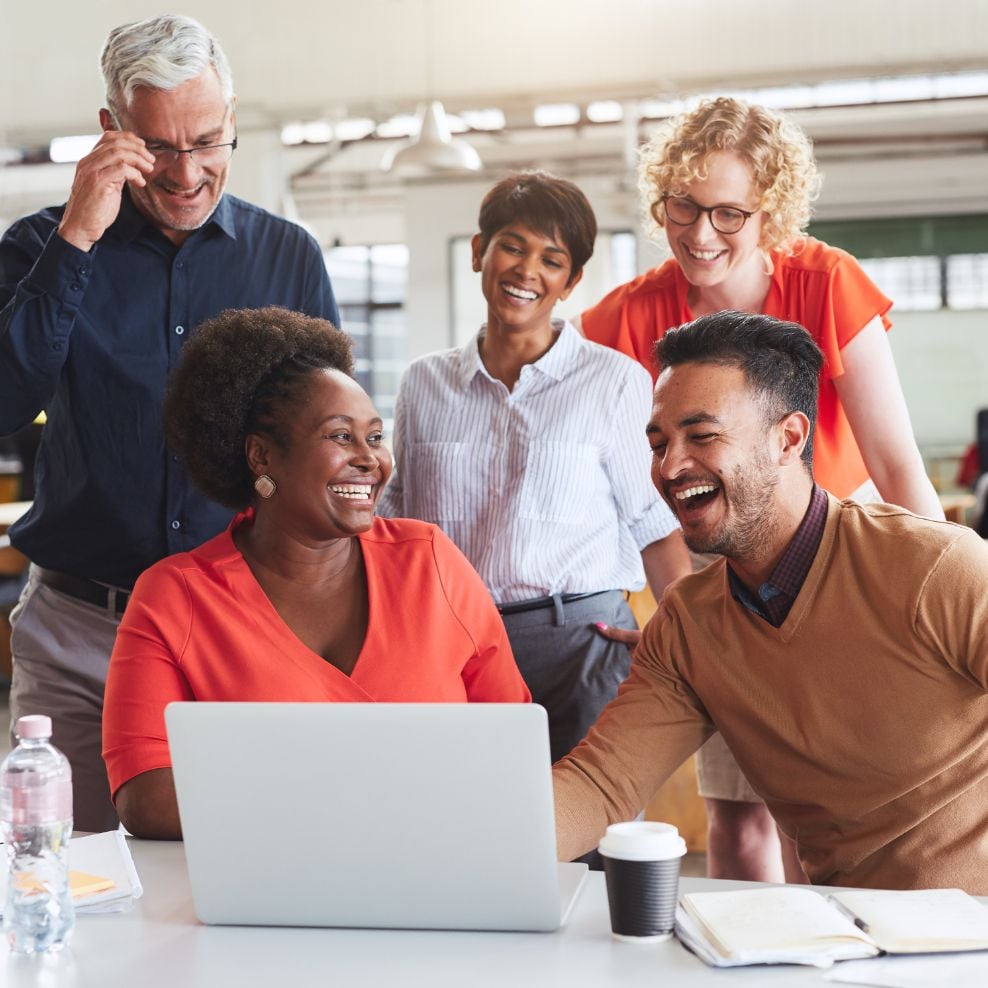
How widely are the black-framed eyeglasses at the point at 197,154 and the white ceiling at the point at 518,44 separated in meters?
6.61

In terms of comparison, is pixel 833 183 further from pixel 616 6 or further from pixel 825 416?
pixel 825 416

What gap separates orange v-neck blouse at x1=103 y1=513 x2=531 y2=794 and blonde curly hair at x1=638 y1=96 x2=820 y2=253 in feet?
2.91

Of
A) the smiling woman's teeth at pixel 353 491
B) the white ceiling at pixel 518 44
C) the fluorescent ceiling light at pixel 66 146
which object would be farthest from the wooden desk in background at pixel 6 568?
the smiling woman's teeth at pixel 353 491

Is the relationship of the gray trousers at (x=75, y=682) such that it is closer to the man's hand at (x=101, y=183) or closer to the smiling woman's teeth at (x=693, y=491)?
the man's hand at (x=101, y=183)

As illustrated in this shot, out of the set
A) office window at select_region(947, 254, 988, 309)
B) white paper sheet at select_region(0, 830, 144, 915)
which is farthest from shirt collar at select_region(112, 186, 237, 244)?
office window at select_region(947, 254, 988, 309)

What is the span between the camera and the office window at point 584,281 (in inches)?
432

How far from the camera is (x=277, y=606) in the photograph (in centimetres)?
182

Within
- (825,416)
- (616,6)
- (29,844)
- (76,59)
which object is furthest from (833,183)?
(29,844)

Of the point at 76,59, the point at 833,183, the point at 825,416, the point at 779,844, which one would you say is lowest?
the point at 779,844

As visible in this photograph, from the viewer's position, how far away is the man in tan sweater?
1.59 metres

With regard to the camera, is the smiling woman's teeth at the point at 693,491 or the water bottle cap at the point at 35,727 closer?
the water bottle cap at the point at 35,727

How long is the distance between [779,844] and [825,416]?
2.87 ft

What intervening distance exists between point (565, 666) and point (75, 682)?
2.55 feet

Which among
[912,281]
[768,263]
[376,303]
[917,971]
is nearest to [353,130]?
[376,303]
